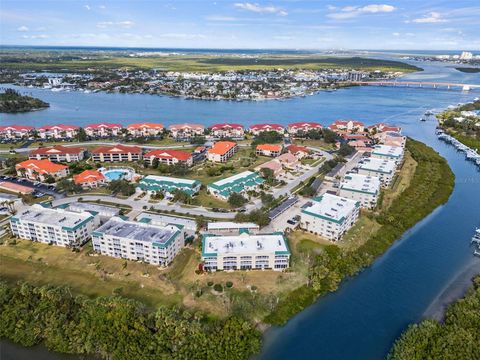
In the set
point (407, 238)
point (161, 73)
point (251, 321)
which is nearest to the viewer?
point (251, 321)


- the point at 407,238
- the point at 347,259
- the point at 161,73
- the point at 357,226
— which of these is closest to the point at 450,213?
the point at 407,238

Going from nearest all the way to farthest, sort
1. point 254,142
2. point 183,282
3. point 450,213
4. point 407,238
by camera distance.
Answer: point 183,282
point 407,238
point 450,213
point 254,142

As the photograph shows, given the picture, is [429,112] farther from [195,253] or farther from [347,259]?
[195,253]

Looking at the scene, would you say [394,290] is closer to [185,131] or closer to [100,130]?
[185,131]

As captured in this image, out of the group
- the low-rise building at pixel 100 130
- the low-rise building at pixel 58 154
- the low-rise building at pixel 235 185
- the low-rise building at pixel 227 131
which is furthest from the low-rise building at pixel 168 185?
the low-rise building at pixel 100 130

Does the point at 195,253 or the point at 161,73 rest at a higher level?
the point at 161,73

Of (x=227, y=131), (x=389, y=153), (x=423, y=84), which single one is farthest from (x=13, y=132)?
(x=423, y=84)

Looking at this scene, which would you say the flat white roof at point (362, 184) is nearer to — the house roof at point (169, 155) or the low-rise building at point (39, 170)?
the house roof at point (169, 155)
